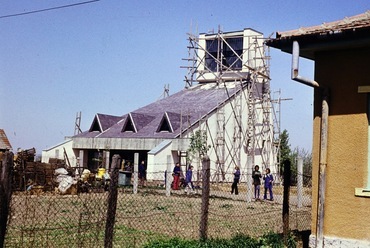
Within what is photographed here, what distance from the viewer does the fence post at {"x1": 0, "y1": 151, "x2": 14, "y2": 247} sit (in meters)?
6.00

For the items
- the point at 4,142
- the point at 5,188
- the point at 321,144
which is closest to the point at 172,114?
the point at 4,142

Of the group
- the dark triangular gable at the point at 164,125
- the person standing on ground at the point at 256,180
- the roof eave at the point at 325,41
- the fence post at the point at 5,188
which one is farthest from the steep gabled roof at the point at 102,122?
the fence post at the point at 5,188

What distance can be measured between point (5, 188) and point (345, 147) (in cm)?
613

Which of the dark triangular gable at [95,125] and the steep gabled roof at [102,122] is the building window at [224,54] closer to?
the steep gabled roof at [102,122]

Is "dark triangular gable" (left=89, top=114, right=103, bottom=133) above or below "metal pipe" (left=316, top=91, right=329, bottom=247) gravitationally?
above

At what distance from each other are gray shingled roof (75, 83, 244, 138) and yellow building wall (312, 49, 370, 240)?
99.2ft

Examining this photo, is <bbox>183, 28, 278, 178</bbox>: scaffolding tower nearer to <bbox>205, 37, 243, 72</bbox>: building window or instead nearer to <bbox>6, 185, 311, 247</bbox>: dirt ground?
<bbox>205, 37, 243, 72</bbox>: building window

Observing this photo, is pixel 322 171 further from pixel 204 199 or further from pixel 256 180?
pixel 256 180

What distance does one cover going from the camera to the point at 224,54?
173ft

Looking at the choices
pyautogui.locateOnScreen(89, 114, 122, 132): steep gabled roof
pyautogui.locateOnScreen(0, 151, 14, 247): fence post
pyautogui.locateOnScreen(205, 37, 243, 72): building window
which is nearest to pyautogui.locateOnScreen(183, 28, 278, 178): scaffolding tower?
pyautogui.locateOnScreen(205, 37, 243, 72): building window

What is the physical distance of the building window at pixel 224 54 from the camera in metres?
50.5

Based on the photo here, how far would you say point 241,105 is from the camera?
1811 inches

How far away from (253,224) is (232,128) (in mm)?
30011

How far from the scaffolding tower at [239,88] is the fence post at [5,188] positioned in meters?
35.8
